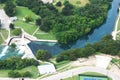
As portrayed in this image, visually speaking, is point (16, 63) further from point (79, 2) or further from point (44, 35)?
point (79, 2)

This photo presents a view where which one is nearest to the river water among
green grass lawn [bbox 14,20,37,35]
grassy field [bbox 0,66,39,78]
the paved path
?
green grass lawn [bbox 14,20,37,35]

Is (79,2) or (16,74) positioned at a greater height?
(79,2)

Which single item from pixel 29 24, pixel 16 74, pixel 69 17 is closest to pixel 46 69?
pixel 16 74

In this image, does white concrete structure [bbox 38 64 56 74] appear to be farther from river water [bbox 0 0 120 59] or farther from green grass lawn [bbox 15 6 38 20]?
green grass lawn [bbox 15 6 38 20]

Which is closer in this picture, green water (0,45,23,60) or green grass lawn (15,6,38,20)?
green water (0,45,23,60)

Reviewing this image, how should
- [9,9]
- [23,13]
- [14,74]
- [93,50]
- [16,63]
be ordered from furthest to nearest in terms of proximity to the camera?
[23,13] → [9,9] → [93,50] → [16,63] → [14,74]

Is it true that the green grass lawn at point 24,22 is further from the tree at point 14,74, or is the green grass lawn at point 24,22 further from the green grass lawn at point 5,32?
the tree at point 14,74

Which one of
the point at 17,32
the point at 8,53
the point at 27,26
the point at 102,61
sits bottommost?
the point at 102,61

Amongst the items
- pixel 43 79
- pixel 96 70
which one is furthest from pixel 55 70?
pixel 96 70
